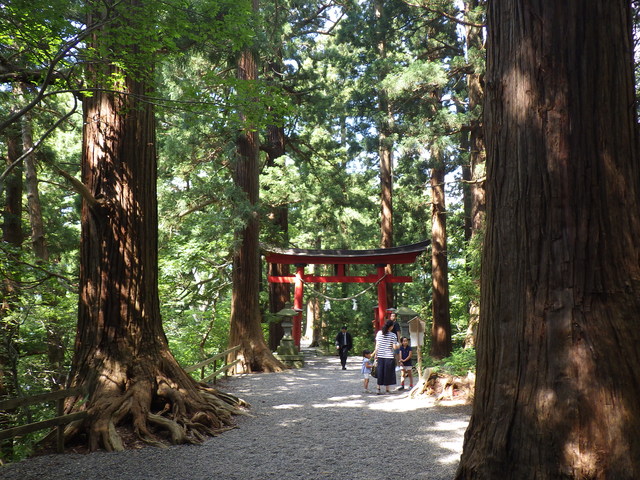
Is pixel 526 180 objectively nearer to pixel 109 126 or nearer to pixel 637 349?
pixel 637 349

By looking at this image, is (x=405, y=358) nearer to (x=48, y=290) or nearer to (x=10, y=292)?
(x=48, y=290)

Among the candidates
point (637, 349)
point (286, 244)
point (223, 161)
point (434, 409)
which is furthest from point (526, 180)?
point (286, 244)

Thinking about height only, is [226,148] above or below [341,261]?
above

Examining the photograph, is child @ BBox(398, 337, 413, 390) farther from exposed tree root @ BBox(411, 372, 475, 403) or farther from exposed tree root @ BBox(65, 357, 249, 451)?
exposed tree root @ BBox(65, 357, 249, 451)

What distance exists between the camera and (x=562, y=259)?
107 inches

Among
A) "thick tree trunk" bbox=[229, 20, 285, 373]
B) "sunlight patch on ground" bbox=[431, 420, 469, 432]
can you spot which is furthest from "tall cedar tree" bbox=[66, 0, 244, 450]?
"thick tree trunk" bbox=[229, 20, 285, 373]

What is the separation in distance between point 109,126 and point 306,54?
14682 millimetres

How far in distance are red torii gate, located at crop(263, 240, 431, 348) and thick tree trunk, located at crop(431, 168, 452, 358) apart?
878mm

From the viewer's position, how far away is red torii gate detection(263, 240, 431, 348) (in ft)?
56.4

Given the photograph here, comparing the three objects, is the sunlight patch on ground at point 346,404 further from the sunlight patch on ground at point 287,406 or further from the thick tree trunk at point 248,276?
the thick tree trunk at point 248,276

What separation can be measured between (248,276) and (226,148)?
3229 millimetres

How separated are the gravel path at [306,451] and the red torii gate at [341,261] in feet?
29.6

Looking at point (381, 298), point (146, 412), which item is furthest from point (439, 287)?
point (146, 412)

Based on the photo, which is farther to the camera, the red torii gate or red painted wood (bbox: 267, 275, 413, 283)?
red painted wood (bbox: 267, 275, 413, 283)
